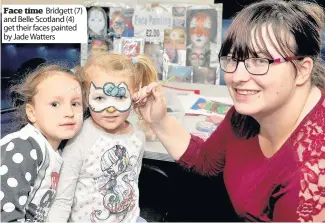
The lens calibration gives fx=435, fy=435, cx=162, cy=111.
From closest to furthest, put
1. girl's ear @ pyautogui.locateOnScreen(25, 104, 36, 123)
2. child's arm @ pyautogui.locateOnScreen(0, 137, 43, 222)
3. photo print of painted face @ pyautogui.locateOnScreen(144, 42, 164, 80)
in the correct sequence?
1. child's arm @ pyautogui.locateOnScreen(0, 137, 43, 222)
2. girl's ear @ pyautogui.locateOnScreen(25, 104, 36, 123)
3. photo print of painted face @ pyautogui.locateOnScreen(144, 42, 164, 80)

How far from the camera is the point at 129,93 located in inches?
46.1

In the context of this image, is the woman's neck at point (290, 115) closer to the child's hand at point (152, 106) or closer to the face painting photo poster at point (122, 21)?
the child's hand at point (152, 106)

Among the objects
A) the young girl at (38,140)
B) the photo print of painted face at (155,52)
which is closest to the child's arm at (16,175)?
the young girl at (38,140)

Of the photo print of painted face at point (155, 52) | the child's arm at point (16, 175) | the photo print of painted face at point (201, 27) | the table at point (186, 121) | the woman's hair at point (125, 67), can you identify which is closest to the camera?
the child's arm at point (16, 175)

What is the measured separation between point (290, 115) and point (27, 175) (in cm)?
64

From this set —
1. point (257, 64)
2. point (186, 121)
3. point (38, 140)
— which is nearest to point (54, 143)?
point (38, 140)

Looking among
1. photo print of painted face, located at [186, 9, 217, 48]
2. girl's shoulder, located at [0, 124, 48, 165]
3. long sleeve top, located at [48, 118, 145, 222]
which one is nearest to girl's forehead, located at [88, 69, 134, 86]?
long sleeve top, located at [48, 118, 145, 222]

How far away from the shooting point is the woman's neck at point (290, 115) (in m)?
1.07

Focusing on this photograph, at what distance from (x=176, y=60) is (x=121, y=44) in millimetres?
293

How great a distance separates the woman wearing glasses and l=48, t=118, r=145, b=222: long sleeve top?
0.32 metres

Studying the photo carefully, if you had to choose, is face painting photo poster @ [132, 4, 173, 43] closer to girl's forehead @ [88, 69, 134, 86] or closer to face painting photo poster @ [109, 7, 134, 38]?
face painting photo poster @ [109, 7, 134, 38]

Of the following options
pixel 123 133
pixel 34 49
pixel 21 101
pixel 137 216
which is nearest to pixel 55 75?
pixel 21 101

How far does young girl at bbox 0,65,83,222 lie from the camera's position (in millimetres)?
936

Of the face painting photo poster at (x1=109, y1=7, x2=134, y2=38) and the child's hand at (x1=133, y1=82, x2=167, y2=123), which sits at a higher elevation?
the face painting photo poster at (x1=109, y1=7, x2=134, y2=38)
